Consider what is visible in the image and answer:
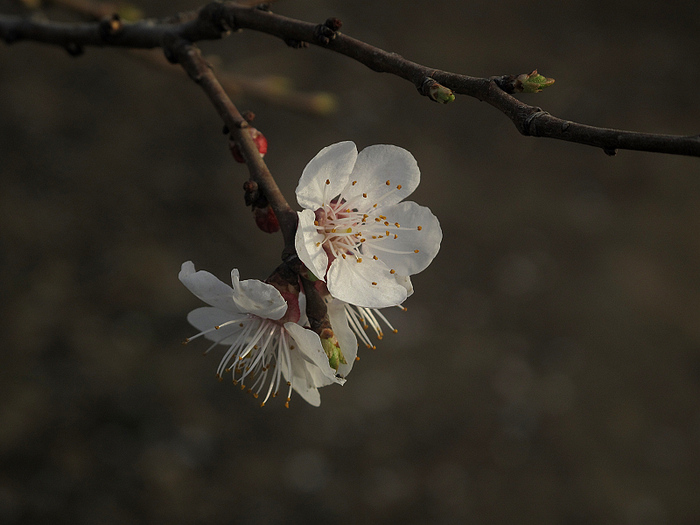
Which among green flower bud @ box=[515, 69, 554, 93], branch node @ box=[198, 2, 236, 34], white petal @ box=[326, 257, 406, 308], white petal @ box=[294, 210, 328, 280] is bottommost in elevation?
white petal @ box=[326, 257, 406, 308]

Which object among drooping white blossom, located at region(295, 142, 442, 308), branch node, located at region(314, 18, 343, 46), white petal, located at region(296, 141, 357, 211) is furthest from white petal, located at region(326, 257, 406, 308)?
branch node, located at region(314, 18, 343, 46)

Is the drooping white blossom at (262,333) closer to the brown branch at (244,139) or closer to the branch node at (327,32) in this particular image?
the brown branch at (244,139)

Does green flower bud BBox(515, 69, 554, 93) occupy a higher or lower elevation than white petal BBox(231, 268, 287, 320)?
higher

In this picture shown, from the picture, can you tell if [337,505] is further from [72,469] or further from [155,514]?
[72,469]

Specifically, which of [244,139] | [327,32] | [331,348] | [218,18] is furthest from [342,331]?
[218,18]

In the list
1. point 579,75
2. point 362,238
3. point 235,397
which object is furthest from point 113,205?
point 579,75

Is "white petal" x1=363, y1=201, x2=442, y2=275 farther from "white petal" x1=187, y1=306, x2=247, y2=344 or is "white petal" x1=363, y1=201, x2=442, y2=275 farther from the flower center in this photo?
"white petal" x1=187, y1=306, x2=247, y2=344

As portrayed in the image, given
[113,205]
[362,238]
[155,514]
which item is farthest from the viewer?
[113,205]
